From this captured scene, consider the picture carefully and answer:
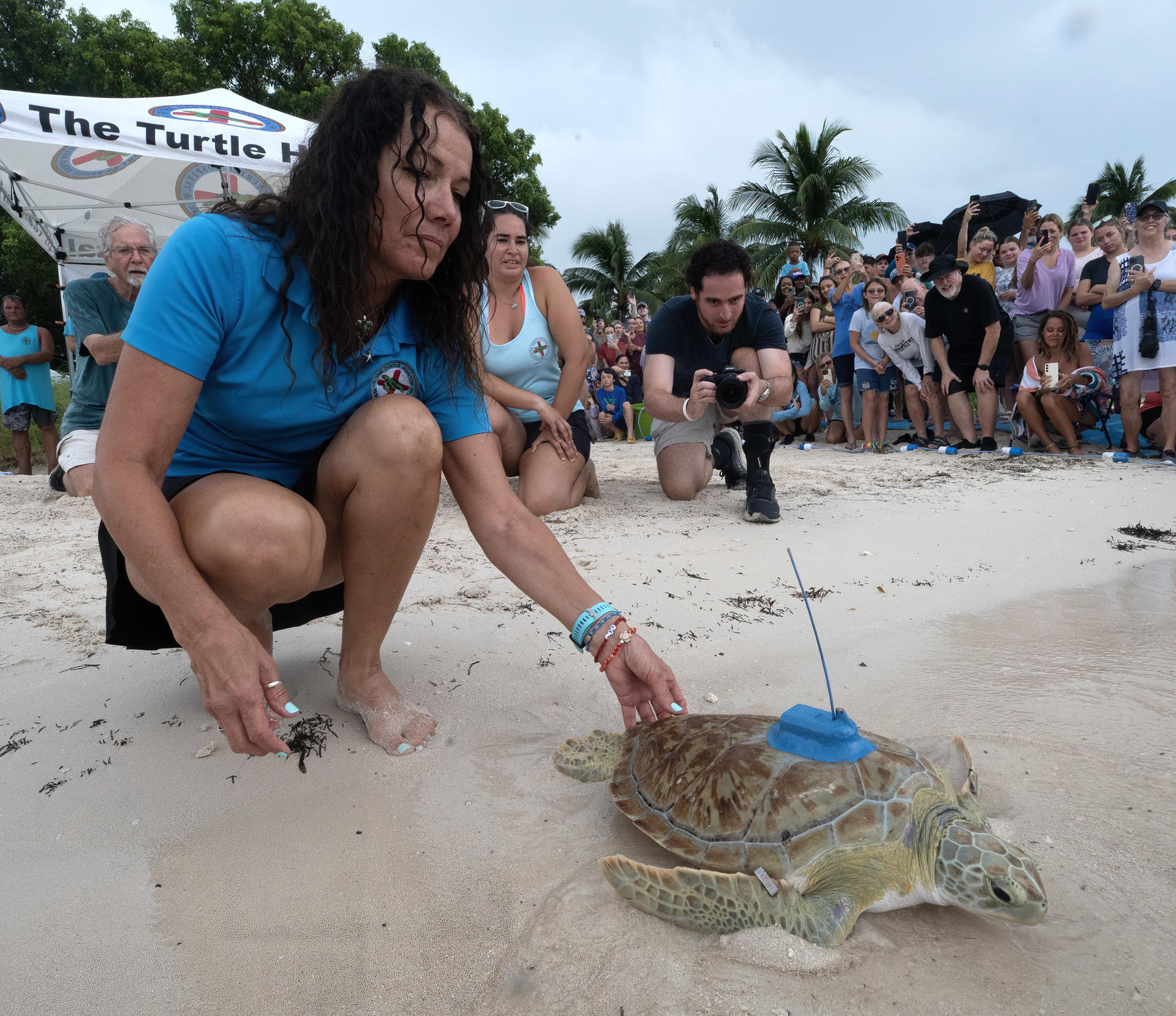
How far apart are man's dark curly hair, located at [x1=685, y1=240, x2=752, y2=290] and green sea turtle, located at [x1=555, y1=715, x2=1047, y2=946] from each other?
8.50ft

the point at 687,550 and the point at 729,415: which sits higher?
the point at 729,415

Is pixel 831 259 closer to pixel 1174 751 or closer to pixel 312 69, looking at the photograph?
pixel 1174 751

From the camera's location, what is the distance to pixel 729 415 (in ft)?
12.8

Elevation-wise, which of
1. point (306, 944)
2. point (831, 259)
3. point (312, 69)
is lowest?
point (306, 944)

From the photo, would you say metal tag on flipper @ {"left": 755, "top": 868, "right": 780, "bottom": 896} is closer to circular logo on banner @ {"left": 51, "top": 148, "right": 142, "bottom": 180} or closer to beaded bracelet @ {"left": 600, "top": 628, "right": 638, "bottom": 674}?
beaded bracelet @ {"left": 600, "top": 628, "right": 638, "bottom": 674}

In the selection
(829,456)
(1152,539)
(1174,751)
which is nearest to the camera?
(1174,751)

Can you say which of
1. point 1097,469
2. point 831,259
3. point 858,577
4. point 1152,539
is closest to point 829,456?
point 1097,469

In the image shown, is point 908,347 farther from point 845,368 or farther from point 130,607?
point 130,607

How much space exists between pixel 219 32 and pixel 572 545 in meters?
16.0

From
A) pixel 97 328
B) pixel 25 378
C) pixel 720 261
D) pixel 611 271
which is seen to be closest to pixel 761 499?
pixel 720 261

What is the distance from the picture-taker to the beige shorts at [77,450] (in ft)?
10.2

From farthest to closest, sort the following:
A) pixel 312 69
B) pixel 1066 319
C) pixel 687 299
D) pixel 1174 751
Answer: pixel 312 69 → pixel 1066 319 → pixel 687 299 → pixel 1174 751

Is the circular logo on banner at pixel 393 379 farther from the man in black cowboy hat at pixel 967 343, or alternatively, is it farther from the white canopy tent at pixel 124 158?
the man in black cowboy hat at pixel 967 343

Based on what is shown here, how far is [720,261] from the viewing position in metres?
3.39
